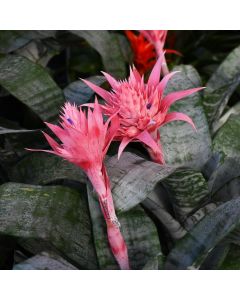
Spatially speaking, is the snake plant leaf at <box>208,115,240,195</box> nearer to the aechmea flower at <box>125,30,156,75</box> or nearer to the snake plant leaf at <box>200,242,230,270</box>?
the snake plant leaf at <box>200,242,230,270</box>

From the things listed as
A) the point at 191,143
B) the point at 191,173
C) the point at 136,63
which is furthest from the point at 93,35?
the point at 191,173

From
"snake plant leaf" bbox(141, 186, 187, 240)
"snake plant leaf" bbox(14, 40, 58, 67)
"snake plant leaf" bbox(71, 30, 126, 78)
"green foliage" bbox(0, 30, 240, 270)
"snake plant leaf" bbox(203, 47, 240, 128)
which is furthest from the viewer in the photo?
"snake plant leaf" bbox(14, 40, 58, 67)

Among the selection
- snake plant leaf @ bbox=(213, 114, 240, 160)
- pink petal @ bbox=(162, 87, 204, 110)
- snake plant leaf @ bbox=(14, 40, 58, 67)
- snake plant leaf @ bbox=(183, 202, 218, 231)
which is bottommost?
snake plant leaf @ bbox=(183, 202, 218, 231)

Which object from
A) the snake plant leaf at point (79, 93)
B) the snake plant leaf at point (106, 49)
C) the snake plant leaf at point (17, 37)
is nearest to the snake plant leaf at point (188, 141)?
the snake plant leaf at point (79, 93)

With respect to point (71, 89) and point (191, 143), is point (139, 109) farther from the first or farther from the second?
point (71, 89)

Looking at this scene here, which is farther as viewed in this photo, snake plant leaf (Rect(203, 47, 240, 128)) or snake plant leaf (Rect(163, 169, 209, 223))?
snake plant leaf (Rect(203, 47, 240, 128))

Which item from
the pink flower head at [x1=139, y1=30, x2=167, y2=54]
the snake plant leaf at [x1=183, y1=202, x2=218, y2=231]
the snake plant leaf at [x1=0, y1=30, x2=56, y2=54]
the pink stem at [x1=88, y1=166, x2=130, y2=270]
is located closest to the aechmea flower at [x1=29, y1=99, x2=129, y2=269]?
the pink stem at [x1=88, y1=166, x2=130, y2=270]

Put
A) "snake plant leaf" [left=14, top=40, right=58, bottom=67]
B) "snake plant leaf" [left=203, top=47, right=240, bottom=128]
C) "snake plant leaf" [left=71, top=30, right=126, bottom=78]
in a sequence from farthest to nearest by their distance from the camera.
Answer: "snake plant leaf" [left=14, top=40, right=58, bottom=67]
"snake plant leaf" [left=71, top=30, right=126, bottom=78]
"snake plant leaf" [left=203, top=47, right=240, bottom=128]

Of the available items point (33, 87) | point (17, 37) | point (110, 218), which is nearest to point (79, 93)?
point (33, 87)

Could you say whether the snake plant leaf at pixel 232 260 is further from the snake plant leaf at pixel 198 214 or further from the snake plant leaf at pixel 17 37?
the snake plant leaf at pixel 17 37
